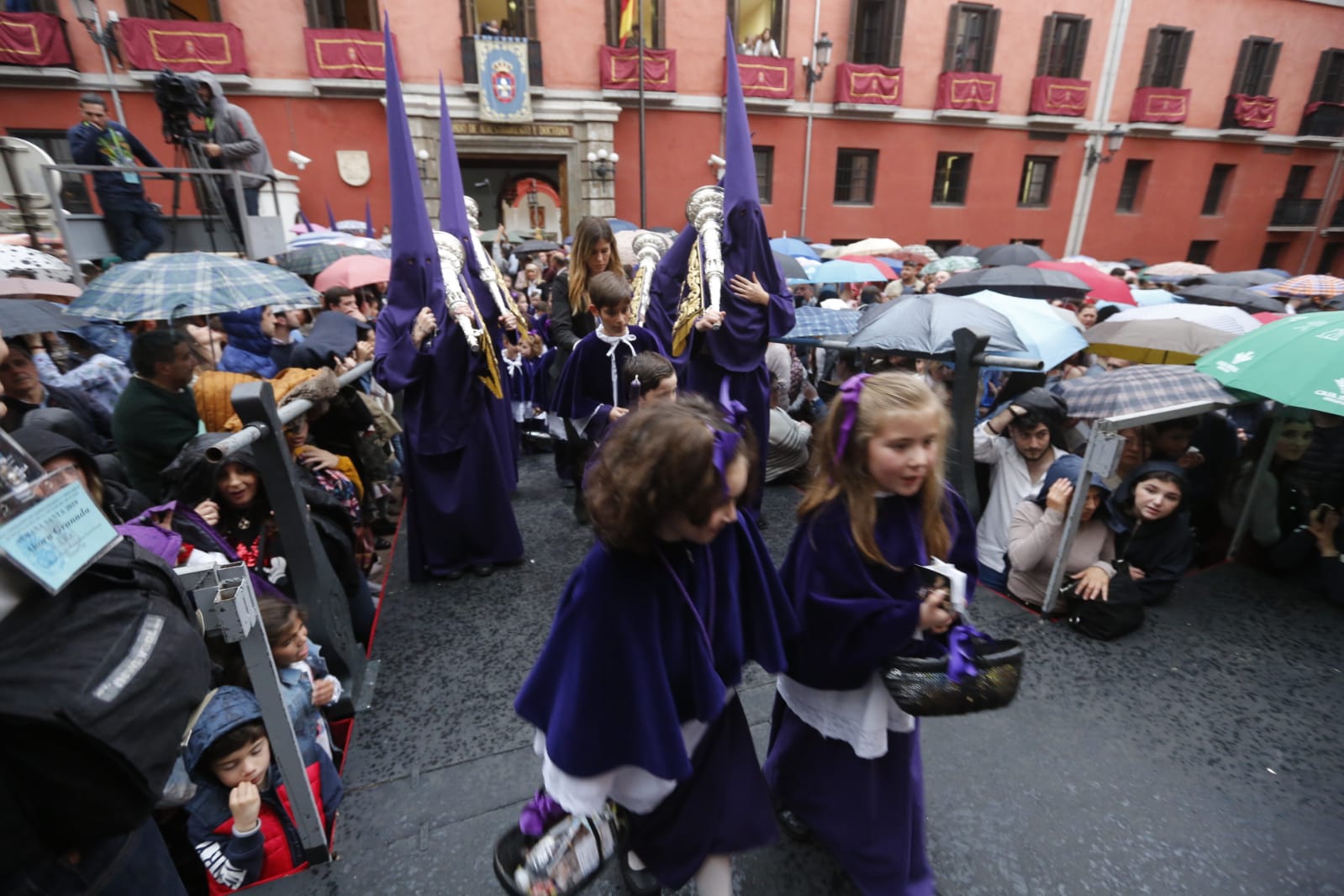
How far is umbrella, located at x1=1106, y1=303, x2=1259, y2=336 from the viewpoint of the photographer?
4762mm

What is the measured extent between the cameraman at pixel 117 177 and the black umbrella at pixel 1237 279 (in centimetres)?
1324

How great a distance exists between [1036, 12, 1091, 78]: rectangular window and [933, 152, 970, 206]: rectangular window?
2929mm

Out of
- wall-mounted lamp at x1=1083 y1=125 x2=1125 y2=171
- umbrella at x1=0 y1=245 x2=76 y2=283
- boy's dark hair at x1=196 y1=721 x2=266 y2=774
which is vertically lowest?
boy's dark hair at x1=196 y1=721 x2=266 y2=774

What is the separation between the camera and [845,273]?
8508 mm

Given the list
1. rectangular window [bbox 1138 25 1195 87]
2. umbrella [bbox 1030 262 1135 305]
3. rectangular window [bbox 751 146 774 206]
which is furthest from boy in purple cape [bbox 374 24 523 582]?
rectangular window [bbox 1138 25 1195 87]

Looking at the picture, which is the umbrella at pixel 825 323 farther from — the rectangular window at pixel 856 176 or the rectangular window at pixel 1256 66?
the rectangular window at pixel 1256 66

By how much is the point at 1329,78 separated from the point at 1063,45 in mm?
10075

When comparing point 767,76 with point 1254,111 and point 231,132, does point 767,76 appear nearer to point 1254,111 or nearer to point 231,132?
point 231,132

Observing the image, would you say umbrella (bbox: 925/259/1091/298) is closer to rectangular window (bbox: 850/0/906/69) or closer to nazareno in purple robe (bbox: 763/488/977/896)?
nazareno in purple robe (bbox: 763/488/977/896)

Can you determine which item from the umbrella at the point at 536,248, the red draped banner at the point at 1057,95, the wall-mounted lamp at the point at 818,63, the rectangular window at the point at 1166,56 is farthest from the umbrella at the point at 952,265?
the rectangular window at the point at 1166,56

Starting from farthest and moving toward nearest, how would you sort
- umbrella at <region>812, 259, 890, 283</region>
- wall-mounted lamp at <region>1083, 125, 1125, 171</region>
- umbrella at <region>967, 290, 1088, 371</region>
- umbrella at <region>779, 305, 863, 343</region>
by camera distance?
1. wall-mounted lamp at <region>1083, 125, 1125, 171</region>
2. umbrella at <region>812, 259, 890, 283</region>
3. umbrella at <region>779, 305, 863, 343</region>
4. umbrella at <region>967, 290, 1088, 371</region>

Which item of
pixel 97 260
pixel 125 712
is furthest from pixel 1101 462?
pixel 97 260

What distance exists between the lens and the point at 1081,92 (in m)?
16.8

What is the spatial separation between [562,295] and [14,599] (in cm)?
385
